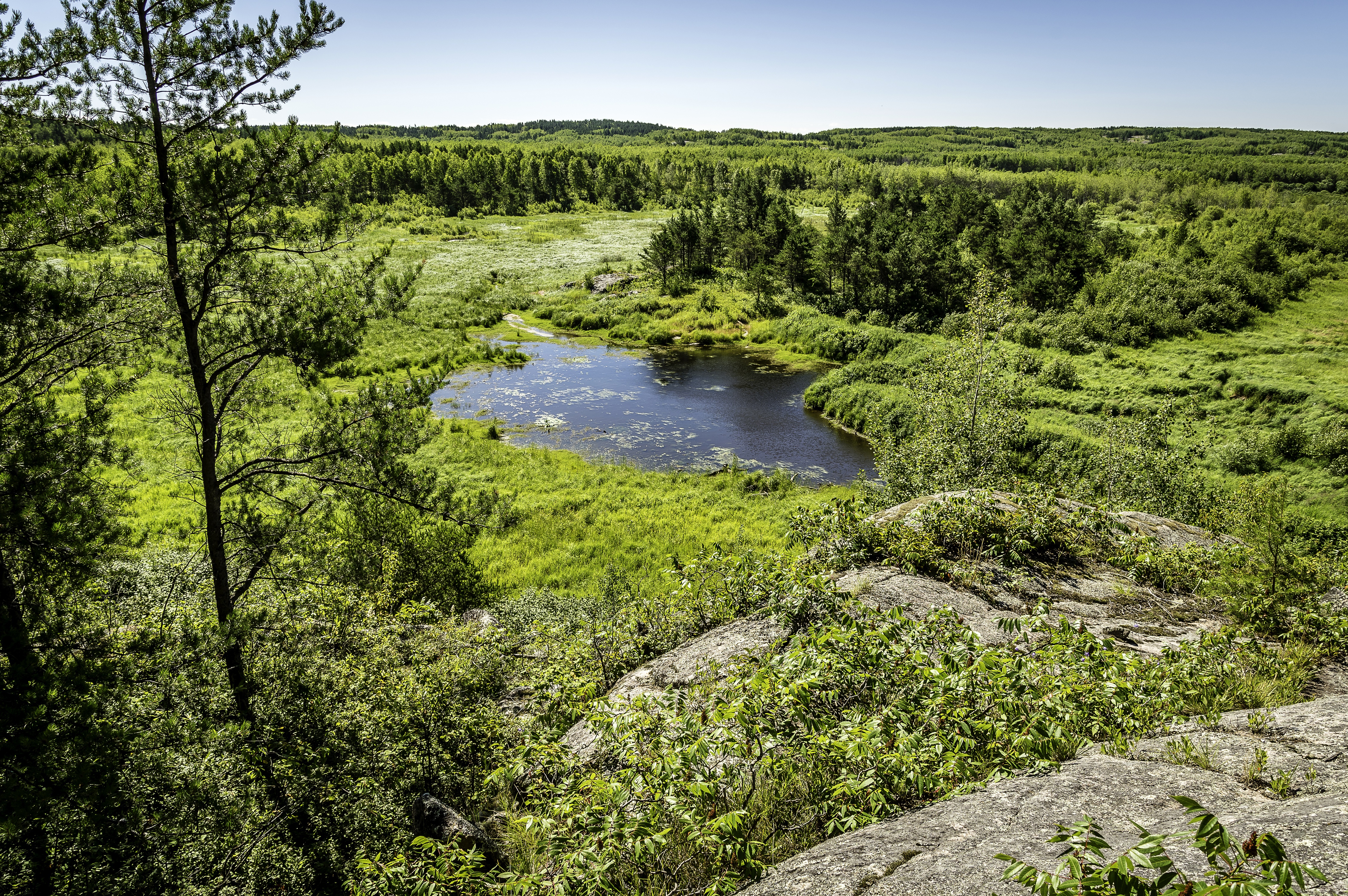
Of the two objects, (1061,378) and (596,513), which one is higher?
(1061,378)

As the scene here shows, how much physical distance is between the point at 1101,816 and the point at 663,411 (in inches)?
1452

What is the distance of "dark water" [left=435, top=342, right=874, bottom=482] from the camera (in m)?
33.8

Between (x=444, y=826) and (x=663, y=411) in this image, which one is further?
(x=663, y=411)

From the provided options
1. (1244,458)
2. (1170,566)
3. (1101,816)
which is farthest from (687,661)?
(1244,458)

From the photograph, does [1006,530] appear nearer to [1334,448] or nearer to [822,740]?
[822,740]

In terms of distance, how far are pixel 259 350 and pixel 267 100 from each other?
2981mm

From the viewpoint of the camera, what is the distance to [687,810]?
11.8ft

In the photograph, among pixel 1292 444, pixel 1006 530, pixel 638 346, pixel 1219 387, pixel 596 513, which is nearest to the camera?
pixel 1006 530

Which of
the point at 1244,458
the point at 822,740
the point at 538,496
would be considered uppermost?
the point at 822,740

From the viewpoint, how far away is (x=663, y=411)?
40031mm

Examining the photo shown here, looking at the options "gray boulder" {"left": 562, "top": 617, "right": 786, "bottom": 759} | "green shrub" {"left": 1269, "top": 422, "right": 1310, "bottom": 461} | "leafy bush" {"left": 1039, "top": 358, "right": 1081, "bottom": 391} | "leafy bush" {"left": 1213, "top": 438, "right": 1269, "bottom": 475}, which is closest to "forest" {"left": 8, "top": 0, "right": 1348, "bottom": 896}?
"gray boulder" {"left": 562, "top": 617, "right": 786, "bottom": 759}

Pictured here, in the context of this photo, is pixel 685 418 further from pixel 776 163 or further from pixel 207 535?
pixel 776 163

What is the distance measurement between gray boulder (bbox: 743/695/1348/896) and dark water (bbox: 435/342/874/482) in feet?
87.7

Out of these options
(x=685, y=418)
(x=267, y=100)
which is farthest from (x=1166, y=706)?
(x=685, y=418)
